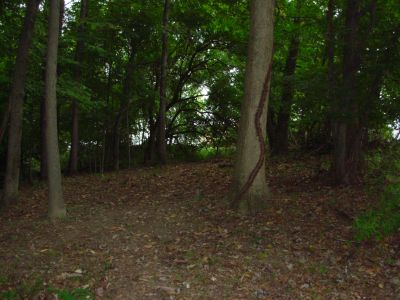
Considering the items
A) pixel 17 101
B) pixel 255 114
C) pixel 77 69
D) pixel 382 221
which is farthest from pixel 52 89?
pixel 77 69

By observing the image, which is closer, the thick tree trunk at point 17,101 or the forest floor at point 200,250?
the forest floor at point 200,250

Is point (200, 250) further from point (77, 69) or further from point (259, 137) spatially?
point (77, 69)

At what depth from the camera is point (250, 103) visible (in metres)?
8.66

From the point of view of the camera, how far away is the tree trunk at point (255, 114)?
8.57 m

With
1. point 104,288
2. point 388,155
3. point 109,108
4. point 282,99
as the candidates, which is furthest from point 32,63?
point 388,155

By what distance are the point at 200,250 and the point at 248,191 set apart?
191 cm

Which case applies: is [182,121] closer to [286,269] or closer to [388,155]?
[388,155]

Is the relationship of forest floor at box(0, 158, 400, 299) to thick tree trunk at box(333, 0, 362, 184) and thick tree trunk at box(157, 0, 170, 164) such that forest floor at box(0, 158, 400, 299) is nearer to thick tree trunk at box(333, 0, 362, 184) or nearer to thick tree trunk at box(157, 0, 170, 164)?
thick tree trunk at box(333, 0, 362, 184)

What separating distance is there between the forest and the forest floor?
1.1 inches

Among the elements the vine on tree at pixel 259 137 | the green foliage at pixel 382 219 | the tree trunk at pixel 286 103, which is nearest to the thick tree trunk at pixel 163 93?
the tree trunk at pixel 286 103

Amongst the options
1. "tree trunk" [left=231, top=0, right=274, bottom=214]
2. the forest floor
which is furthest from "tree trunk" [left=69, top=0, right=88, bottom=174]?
"tree trunk" [left=231, top=0, right=274, bottom=214]

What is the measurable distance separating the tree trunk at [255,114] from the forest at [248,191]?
3 cm

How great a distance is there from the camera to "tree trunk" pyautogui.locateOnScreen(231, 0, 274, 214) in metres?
8.57

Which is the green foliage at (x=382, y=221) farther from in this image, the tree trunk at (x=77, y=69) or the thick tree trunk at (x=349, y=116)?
the tree trunk at (x=77, y=69)
